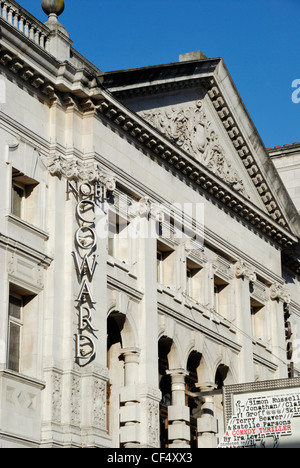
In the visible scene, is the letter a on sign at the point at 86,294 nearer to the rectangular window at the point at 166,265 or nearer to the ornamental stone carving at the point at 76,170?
the ornamental stone carving at the point at 76,170

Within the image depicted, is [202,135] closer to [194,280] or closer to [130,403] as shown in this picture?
[194,280]

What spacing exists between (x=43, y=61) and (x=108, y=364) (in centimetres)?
946

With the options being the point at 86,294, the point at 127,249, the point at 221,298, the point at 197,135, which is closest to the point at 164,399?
the point at 221,298

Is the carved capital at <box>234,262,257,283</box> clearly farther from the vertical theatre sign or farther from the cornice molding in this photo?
the vertical theatre sign

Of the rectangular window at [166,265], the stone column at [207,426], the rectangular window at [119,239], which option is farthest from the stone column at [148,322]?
the stone column at [207,426]

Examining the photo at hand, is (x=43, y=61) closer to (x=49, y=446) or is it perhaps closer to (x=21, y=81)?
(x=21, y=81)

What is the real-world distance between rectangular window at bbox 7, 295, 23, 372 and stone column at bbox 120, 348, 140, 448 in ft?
14.3

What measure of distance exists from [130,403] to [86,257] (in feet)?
15.4

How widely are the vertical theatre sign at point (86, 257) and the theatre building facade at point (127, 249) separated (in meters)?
0.06

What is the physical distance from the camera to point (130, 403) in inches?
1332

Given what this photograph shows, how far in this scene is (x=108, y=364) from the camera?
35.0 m

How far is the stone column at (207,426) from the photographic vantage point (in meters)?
38.1

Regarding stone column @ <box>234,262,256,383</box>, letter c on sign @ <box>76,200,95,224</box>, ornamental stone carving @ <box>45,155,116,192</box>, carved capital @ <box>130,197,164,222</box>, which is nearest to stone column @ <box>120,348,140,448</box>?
letter c on sign @ <box>76,200,95,224</box>
